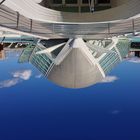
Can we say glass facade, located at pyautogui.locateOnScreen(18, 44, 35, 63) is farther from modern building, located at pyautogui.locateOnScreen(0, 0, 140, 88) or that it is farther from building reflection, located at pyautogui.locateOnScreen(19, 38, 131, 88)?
modern building, located at pyautogui.locateOnScreen(0, 0, 140, 88)

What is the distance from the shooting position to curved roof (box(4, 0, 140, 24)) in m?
14.8

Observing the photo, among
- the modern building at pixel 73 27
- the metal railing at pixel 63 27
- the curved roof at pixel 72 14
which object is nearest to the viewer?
the curved roof at pixel 72 14

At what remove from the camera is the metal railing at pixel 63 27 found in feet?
49.3

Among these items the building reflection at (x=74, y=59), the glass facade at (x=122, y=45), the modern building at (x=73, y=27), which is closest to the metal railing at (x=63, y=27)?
the modern building at (x=73, y=27)

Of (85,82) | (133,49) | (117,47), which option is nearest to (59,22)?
(85,82)

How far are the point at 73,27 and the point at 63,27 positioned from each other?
0.47 metres

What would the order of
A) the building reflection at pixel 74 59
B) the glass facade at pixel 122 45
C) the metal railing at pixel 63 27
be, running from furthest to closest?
the glass facade at pixel 122 45, the building reflection at pixel 74 59, the metal railing at pixel 63 27

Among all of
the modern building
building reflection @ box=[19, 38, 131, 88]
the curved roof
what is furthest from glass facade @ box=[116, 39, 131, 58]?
the curved roof

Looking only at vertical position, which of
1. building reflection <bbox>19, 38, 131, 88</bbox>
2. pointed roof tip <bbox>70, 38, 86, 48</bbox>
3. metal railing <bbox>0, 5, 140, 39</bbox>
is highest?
metal railing <bbox>0, 5, 140, 39</bbox>

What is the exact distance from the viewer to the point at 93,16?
16.9 meters

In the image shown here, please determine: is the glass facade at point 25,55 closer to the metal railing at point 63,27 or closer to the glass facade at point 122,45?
the glass facade at point 122,45

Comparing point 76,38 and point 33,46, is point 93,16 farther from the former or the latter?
point 33,46

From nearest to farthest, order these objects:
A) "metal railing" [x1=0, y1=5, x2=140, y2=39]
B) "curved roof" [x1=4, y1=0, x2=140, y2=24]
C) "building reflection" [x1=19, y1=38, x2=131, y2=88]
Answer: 1. "curved roof" [x1=4, y1=0, x2=140, y2=24]
2. "metal railing" [x1=0, y1=5, x2=140, y2=39]
3. "building reflection" [x1=19, y1=38, x2=131, y2=88]

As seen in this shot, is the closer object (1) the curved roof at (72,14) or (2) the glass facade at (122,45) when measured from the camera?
(1) the curved roof at (72,14)
